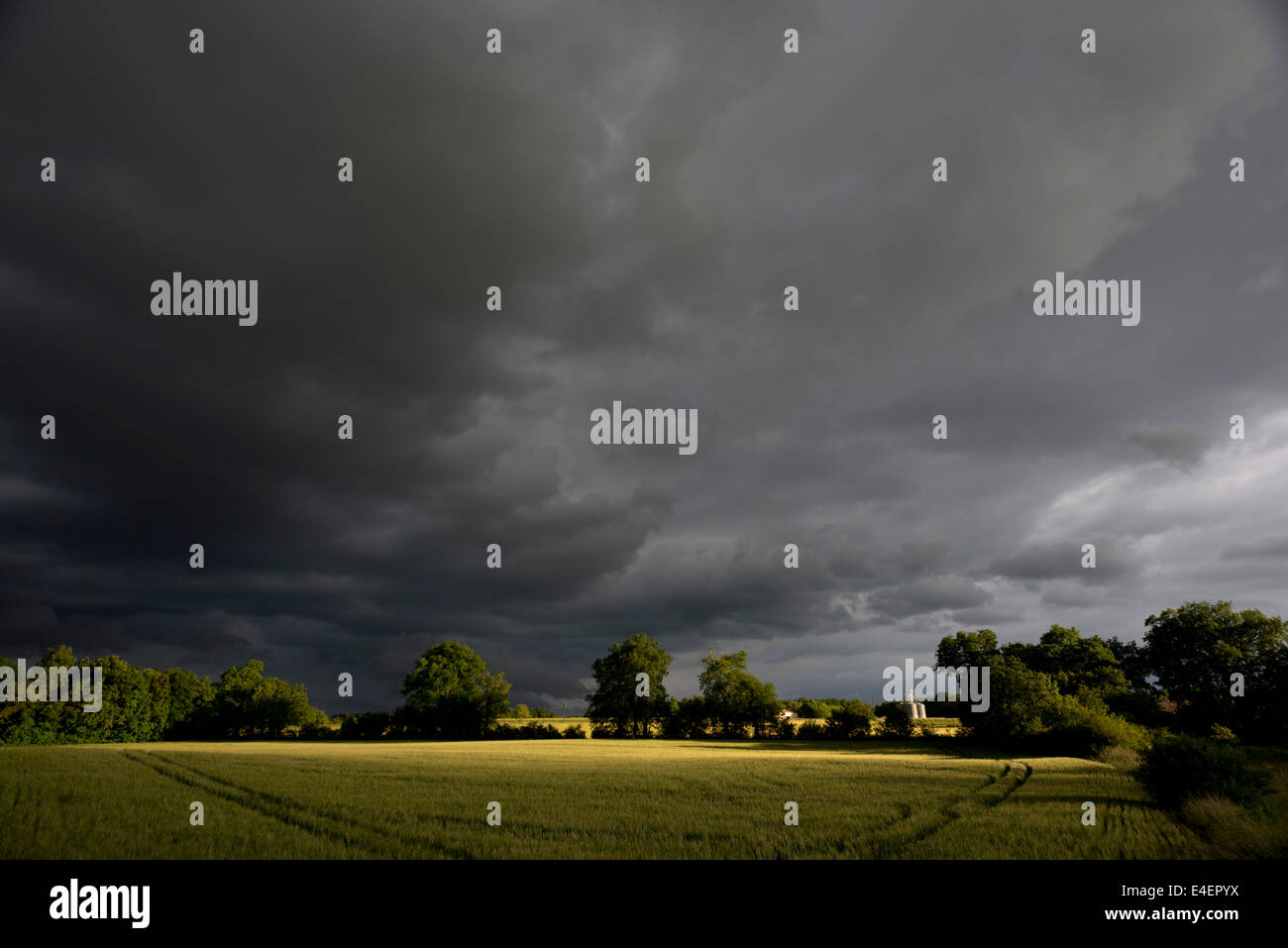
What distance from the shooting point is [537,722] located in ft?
327

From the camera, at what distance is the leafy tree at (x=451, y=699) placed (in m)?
95.0

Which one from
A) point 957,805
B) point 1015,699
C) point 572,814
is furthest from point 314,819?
point 1015,699

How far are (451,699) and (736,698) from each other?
144 feet

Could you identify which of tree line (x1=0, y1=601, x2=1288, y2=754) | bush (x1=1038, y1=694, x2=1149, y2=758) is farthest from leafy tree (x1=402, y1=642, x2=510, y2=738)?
bush (x1=1038, y1=694, x2=1149, y2=758)

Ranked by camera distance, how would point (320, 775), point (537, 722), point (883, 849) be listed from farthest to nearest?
point (537, 722), point (320, 775), point (883, 849)

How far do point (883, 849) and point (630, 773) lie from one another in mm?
23075

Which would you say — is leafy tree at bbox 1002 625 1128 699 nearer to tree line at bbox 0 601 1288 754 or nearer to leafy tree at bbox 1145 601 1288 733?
tree line at bbox 0 601 1288 754

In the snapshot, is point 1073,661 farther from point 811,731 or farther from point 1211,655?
point 811,731

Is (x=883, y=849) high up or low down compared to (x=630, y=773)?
up
